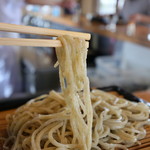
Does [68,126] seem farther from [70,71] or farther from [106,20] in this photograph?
[106,20]

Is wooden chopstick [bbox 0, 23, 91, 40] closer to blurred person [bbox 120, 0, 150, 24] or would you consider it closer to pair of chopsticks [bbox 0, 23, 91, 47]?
pair of chopsticks [bbox 0, 23, 91, 47]

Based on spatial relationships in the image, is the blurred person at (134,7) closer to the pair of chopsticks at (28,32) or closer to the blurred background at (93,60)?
the blurred background at (93,60)

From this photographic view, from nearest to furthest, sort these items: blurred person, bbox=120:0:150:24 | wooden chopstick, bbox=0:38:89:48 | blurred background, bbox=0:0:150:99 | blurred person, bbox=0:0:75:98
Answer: wooden chopstick, bbox=0:38:89:48
blurred person, bbox=0:0:75:98
blurred background, bbox=0:0:150:99
blurred person, bbox=120:0:150:24

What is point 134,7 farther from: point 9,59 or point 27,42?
point 27,42

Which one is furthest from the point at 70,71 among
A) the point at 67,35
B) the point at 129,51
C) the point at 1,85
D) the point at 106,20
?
the point at 106,20

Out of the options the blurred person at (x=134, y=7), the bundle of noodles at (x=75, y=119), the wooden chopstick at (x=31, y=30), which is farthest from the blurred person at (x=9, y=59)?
the blurred person at (x=134, y=7)

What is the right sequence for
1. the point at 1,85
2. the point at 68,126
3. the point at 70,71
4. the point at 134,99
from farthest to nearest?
the point at 1,85 < the point at 134,99 < the point at 68,126 < the point at 70,71

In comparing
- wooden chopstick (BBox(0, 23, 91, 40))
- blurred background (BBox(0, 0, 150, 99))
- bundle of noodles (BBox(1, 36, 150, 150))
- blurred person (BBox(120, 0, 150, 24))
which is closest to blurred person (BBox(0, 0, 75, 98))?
blurred background (BBox(0, 0, 150, 99))

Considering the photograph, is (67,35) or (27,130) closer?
(67,35)
